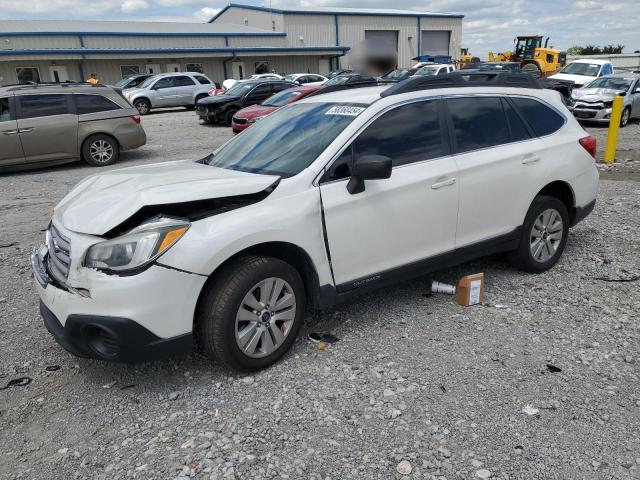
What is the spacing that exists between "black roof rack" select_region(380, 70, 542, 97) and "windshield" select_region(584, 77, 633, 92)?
1392 centimetres

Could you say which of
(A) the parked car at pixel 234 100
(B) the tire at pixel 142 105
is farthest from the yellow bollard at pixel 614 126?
(B) the tire at pixel 142 105

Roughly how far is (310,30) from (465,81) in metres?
45.3

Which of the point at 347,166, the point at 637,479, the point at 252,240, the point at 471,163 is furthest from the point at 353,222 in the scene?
the point at 637,479

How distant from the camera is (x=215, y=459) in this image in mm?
2773

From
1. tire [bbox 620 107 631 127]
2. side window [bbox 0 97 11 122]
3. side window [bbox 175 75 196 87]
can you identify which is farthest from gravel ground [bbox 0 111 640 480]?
side window [bbox 175 75 196 87]

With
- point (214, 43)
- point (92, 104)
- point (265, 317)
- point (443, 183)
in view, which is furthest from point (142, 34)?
point (265, 317)

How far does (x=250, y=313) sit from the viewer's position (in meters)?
3.34

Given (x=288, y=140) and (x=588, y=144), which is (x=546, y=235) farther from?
(x=288, y=140)

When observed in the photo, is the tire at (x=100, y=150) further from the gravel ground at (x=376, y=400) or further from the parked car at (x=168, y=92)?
the parked car at (x=168, y=92)

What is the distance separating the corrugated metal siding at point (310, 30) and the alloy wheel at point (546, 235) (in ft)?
145

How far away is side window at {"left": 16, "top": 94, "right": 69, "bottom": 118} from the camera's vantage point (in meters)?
10.8

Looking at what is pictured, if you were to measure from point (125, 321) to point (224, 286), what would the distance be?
0.58 m

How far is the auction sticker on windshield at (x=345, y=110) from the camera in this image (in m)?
3.88

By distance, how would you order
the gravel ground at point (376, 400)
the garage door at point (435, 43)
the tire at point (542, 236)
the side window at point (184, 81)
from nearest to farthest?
1. the gravel ground at point (376, 400)
2. the tire at point (542, 236)
3. the side window at point (184, 81)
4. the garage door at point (435, 43)
